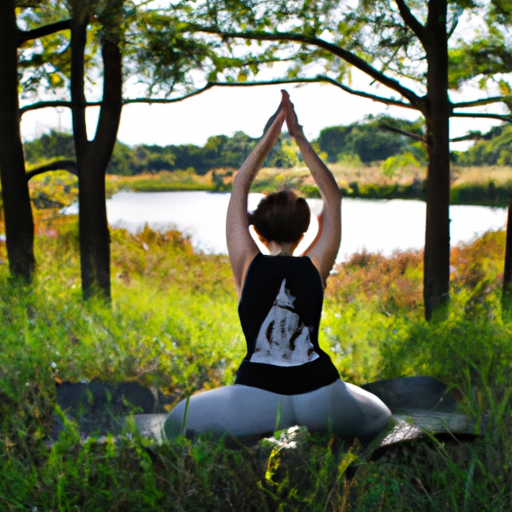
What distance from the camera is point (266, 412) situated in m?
2.44

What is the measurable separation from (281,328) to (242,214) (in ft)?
1.86

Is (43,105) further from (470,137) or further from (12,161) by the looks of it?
(470,137)

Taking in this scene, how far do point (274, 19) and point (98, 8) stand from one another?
176cm

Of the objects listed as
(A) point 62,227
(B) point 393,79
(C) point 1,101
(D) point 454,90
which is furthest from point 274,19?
(A) point 62,227

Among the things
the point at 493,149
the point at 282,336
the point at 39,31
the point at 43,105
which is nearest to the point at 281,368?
the point at 282,336

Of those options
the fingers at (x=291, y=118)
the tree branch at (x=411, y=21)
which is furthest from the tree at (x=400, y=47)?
the fingers at (x=291, y=118)

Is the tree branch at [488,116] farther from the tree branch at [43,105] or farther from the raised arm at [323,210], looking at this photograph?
the tree branch at [43,105]

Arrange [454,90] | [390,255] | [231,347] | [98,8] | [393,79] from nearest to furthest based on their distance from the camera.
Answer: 1. [231,347]
2. [98,8]
3. [393,79]
4. [454,90]
5. [390,255]

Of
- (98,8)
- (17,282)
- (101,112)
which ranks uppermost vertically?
(98,8)

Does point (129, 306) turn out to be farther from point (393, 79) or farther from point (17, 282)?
point (393, 79)

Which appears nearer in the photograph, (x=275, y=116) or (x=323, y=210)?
(x=323, y=210)

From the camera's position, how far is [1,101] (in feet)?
20.5

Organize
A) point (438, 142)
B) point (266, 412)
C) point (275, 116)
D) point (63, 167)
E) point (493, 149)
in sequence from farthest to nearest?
point (493, 149), point (63, 167), point (438, 142), point (275, 116), point (266, 412)

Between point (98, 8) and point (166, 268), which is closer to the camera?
point (98, 8)
